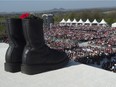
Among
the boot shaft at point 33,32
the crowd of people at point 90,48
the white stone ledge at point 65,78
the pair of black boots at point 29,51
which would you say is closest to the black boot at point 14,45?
the pair of black boots at point 29,51

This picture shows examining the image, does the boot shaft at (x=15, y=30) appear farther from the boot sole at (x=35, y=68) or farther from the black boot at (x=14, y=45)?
the boot sole at (x=35, y=68)

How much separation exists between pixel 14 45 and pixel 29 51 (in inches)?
15.7

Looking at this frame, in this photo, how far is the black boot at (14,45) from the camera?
4.12 m

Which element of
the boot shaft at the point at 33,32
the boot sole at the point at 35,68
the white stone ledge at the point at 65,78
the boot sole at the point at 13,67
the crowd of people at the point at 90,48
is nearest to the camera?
the white stone ledge at the point at 65,78

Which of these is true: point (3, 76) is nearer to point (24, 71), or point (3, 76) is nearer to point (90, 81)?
point (24, 71)

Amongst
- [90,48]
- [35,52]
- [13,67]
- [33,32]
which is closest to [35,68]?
[35,52]

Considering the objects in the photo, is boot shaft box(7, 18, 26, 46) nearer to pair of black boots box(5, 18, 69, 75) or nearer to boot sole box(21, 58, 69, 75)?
pair of black boots box(5, 18, 69, 75)

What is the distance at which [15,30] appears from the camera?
4.12m

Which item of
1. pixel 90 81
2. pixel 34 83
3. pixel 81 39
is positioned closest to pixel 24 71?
pixel 34 83

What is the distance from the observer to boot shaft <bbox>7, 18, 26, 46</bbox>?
13.5ft

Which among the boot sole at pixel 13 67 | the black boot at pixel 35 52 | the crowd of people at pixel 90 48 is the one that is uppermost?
the black boot at pixel 35 52

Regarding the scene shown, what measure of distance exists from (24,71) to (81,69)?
89 cm

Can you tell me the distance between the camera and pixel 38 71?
4.12m

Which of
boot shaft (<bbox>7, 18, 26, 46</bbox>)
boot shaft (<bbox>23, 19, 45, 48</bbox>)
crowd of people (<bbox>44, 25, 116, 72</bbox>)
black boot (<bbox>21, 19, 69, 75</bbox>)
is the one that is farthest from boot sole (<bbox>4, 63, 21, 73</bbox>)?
crowd of people (<bbox>44, 25, 116, 72</bbox>)
